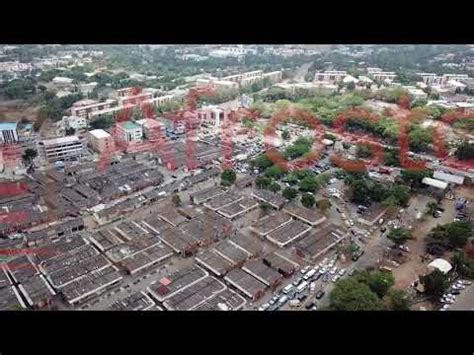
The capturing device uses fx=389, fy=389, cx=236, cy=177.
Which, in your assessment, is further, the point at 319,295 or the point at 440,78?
the point at 440,78

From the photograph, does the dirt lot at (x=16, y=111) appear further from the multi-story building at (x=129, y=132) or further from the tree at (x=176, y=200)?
the tree at (x=176, y=200)

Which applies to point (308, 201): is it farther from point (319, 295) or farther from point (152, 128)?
point (152, 128)

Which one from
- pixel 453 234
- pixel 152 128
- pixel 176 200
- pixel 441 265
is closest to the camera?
pixel 441 265

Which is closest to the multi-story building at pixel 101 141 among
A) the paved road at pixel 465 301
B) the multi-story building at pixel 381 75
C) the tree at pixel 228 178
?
the tree at pixel 228 178

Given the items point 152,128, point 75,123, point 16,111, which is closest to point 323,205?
point 152,128

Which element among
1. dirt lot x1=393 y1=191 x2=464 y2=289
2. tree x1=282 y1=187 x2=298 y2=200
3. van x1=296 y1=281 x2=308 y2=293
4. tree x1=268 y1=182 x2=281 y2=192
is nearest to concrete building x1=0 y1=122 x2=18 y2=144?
tree x1=268 y1=182 x2=281 y2=192
